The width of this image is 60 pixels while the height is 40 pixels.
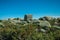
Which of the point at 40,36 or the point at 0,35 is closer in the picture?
the point at 40,36

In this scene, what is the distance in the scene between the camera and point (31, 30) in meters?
18.9

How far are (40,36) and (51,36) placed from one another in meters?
1.49

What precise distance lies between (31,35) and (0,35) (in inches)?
132

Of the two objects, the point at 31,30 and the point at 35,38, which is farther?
the point at 31,30

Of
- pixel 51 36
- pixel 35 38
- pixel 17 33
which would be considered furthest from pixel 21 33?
pixel 51 36

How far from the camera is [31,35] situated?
704 inches

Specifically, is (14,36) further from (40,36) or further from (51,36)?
(51,36)

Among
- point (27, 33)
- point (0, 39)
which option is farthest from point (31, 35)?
point (0, 39)

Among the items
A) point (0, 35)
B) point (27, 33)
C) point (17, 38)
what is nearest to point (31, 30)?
point (27, 33)

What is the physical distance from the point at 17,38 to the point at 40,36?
2244 mm

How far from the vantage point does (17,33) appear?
1789 centimetres

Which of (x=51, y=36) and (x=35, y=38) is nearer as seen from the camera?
(x=35, y=38)

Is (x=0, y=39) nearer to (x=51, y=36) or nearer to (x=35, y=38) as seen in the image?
(x=35, y=38)

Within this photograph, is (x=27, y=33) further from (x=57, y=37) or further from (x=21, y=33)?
(x=57, y=37)
